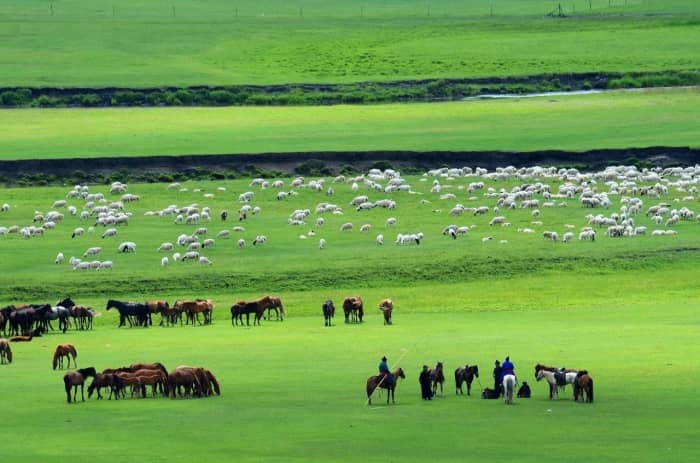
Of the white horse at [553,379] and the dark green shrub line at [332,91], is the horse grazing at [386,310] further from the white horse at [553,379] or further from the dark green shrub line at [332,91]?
the dark green shrub line at [332,91]

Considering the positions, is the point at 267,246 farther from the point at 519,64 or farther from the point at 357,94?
the point at 519,64

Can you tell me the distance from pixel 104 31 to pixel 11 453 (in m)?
102

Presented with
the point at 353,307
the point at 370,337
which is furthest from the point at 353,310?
the point at 370,337

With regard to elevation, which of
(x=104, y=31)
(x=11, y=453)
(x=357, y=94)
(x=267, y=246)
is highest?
(x=104, y=31)

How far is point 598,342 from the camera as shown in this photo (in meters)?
35.8

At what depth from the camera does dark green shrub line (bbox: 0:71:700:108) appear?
97812 mm

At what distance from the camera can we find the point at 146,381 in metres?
30.4

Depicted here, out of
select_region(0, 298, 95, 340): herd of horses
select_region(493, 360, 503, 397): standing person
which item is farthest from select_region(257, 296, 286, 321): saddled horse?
select_region(493, 360, 503, 397): standing person

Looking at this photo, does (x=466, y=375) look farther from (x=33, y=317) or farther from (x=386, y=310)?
(x=33, y=317)

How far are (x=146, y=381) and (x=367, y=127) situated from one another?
186 feet

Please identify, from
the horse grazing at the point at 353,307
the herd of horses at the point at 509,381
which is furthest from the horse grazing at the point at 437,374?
the horse grazing at the point at 353,307

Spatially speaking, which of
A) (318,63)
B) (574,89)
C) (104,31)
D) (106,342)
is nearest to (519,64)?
(574,89)

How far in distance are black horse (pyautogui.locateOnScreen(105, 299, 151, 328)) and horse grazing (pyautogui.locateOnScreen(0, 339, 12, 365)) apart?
635cm

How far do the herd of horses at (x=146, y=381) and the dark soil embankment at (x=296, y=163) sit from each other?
4007cm
